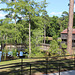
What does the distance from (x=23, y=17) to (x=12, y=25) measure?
2305 millimetres

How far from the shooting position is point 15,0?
70.5 ft

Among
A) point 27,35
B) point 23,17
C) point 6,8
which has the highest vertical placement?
point 6,8

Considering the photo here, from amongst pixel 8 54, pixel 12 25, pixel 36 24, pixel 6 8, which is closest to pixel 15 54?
pixel 8 54

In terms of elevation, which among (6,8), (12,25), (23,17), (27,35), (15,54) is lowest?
(15,54)

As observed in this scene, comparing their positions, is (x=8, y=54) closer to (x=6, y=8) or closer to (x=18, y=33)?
(x=18, y=33)

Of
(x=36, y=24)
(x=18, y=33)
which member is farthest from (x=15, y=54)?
(x=36, y=24)

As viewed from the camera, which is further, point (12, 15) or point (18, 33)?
point (12, 15)

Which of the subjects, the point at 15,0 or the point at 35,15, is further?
the point at 15,0

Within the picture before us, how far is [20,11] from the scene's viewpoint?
20.0 m

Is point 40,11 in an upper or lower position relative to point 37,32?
upper

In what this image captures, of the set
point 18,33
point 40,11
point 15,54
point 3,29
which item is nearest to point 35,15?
point 40,11

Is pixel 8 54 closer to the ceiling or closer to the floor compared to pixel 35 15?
closer to the floor

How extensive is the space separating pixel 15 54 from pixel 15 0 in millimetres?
9413

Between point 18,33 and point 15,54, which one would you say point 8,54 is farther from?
point 18,33
